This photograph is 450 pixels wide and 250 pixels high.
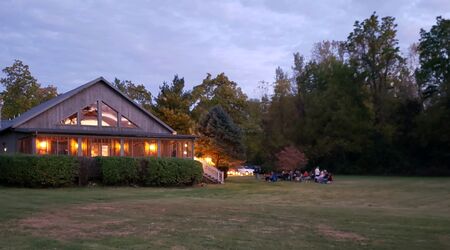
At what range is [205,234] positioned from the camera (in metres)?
11.3

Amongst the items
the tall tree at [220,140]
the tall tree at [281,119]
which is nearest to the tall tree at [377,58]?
the tall tree at [281,119]

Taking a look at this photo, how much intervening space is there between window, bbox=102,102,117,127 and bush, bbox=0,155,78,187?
8633mm

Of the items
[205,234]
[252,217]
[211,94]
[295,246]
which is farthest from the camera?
[211,94]

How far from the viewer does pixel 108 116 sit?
126ft

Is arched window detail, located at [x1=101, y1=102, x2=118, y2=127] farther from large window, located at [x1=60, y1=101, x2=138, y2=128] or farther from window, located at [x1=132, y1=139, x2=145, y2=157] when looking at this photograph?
window, located at [x1=132, y1=139, x2=145, y2=157]

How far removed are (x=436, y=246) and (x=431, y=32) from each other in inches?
2142

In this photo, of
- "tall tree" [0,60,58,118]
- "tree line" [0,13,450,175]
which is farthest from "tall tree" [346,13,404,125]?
"tall tree" [0,60,58,118]

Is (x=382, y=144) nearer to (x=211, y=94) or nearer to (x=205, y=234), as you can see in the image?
(x=211, y=94)

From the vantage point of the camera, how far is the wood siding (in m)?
35.6

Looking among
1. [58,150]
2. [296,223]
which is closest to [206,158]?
[58,150]

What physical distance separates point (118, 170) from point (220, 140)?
1383cm

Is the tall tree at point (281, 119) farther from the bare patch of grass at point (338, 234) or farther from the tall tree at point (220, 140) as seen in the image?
the bare patch of grass at point (338, 234)

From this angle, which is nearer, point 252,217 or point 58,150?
point 252,217

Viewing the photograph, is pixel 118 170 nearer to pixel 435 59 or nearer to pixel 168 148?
pixel 168 148
